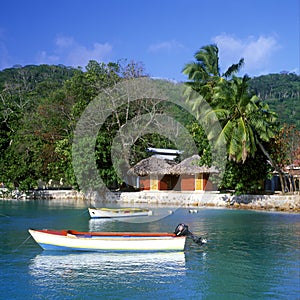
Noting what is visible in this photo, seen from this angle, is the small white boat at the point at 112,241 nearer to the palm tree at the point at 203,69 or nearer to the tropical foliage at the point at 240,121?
the tropical foliage at the point at 240,121

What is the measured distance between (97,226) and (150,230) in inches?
112

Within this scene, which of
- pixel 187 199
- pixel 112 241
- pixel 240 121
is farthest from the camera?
pixel 187 199

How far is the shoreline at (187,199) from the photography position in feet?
79.9

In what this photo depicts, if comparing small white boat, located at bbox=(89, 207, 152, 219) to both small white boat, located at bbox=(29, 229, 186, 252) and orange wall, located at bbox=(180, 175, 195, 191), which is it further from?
orange wall, located at bbox=(180, 175, 195, 191)

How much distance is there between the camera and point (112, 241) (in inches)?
487

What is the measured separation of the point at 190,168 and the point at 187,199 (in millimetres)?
2355

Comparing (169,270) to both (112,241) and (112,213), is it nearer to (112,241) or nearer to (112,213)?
(112,241)

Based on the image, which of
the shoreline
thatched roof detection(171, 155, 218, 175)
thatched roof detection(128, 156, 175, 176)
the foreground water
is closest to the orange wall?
thatched roof detection(171, 155, 218, 175)

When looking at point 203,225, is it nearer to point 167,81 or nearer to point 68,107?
point 167,81

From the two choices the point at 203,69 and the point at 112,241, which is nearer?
the point at 112,241

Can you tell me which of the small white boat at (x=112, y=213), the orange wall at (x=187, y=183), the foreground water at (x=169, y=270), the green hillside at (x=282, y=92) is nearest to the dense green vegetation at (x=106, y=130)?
the orange wall at (x=187, y=183)

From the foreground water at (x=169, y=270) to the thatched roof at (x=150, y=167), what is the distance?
47.4 feet

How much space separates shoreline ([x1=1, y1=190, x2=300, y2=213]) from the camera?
79.9 feet

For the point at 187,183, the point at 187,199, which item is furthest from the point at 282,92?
the point at 187,199
